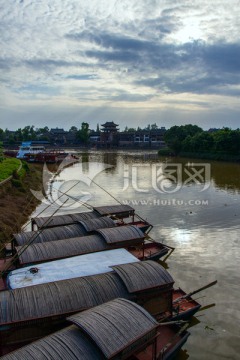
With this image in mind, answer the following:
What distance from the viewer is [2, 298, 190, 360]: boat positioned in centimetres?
784

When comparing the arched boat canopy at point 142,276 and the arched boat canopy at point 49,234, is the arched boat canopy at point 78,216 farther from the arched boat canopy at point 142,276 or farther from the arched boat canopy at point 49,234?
the arched boat canopy at point 142,276

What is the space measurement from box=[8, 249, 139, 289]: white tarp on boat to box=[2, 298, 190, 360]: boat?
→ 12.5ft

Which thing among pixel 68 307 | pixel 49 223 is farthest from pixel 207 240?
pixel 68 307

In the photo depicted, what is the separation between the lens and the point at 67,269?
533 inches

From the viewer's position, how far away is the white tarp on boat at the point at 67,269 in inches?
A: 496

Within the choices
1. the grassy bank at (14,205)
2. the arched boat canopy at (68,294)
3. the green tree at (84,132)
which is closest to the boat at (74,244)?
the arched boat canopy at (68,294)

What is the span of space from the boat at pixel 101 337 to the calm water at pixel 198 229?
372 cm

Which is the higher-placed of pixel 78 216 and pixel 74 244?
pixel 78 216

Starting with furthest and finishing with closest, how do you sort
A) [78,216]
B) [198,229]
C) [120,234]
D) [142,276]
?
[198,229]
[78,216]
[120,234]
[142,276]

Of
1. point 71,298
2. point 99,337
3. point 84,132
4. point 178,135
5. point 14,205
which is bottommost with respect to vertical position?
point 14,205

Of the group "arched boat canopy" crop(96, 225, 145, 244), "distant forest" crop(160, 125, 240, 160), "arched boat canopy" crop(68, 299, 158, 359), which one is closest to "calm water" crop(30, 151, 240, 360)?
"arched boat canopy" crop(96, 225, 145, 244)

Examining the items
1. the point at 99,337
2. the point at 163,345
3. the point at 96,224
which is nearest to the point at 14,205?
the point at 96,224

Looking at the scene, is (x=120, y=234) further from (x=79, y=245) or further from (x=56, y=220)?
(x=56, y=220)

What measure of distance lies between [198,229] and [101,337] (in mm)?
16760
